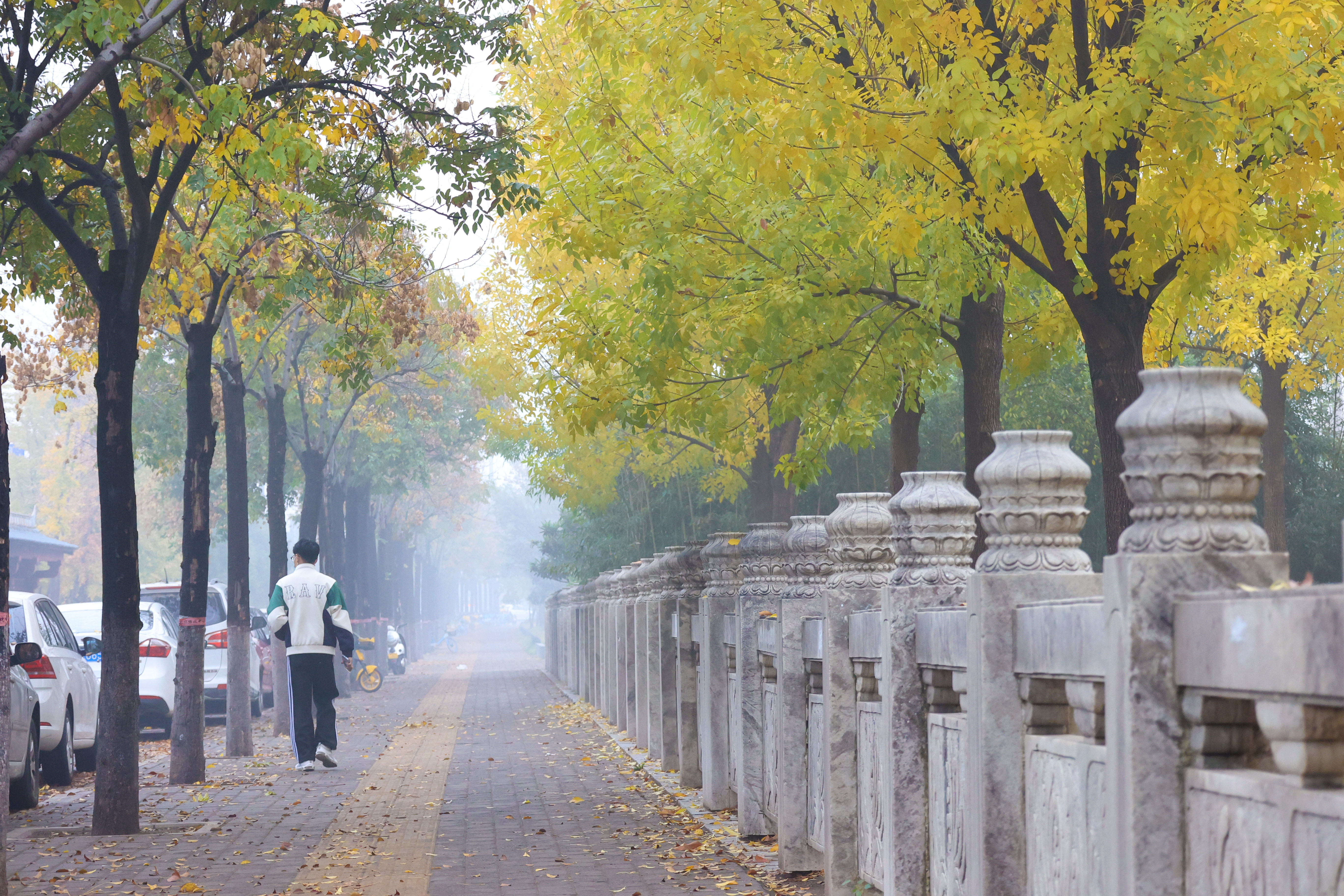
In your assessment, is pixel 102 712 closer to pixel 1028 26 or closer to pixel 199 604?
pixel 199 604

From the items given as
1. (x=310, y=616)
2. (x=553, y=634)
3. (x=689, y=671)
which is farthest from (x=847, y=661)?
(x=553, y=634)

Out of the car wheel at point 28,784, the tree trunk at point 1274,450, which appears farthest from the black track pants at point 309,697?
the tree trunk at point 1274,450

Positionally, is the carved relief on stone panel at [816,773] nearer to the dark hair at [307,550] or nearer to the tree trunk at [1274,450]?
the dark hair at [307,550]

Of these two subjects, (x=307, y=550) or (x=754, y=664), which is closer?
(x=754, y=664)

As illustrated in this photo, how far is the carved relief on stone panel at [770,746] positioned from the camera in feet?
30.7

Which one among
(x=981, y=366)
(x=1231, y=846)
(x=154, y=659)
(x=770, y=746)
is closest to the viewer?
(x=1231, y=846)

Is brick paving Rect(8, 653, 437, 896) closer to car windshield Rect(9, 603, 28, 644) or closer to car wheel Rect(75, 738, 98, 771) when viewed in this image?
car wheel Rect(75, 738, 98, 771)

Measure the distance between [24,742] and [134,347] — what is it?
324cm

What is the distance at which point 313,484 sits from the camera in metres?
30.1

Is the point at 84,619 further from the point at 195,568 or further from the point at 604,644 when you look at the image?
the point at 195,568

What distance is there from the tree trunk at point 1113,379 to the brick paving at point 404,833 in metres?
3.35

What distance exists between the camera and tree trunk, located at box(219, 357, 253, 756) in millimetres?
17234

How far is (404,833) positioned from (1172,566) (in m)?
7.90

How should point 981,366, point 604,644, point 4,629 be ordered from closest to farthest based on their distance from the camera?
1. point 4,629
2. point 981,366
3. point 604,644
